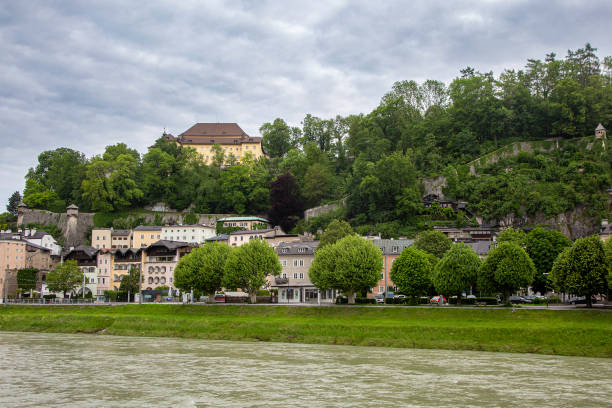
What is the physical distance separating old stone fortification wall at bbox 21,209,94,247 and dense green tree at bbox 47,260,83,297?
27283mm

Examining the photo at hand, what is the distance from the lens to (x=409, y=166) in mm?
103500

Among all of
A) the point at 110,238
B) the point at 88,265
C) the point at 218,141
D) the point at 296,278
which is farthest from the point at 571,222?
the point at 218,141

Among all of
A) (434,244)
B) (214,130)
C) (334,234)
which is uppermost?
(214,130)

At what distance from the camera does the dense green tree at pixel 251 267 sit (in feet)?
213

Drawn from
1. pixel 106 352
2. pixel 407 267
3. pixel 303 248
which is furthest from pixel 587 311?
pixel 303 248

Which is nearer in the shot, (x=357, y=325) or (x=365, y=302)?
(x=357, y=325)

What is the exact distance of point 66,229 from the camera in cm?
11950

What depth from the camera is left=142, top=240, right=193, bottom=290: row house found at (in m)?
97.4

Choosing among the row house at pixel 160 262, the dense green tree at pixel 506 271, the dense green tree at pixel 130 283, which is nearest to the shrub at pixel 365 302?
the dense green tree at pixel 506 271

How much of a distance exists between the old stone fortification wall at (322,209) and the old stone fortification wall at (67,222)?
47.4 meters

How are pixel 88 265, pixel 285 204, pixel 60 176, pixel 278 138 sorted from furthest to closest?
pixel 278 138
pixel 60 176
pixel 285 204
pixel 88 265

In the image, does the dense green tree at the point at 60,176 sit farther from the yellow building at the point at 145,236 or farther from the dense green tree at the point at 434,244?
the dense green tree at the point at 434,244

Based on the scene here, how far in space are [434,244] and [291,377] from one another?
48.1 metres

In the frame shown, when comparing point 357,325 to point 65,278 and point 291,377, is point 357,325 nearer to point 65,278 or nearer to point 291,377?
point 291,377
